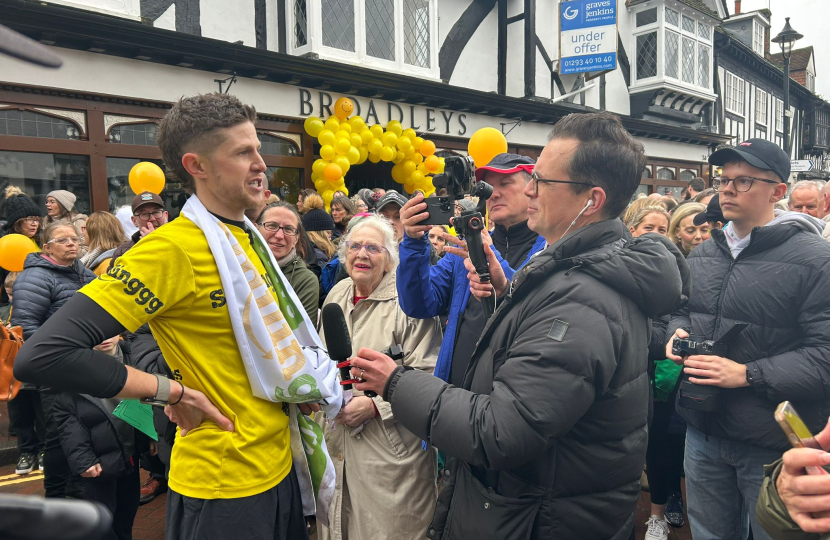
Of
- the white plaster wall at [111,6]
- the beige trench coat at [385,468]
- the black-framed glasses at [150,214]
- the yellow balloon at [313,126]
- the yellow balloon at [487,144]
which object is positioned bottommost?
the beige trench coat at [385,468]

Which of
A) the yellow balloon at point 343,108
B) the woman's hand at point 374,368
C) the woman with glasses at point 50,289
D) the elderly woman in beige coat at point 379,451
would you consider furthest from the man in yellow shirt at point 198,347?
the yellow balloon at point 343,108

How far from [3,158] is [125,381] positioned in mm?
7407

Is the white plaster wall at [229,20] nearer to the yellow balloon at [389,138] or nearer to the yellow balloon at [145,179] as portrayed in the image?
the yellow balloon at [389,138]

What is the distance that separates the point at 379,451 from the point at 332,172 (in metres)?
6.66

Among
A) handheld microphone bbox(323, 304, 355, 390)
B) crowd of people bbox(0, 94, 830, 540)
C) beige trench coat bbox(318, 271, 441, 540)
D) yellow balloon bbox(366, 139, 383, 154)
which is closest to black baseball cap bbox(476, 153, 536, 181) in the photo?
crowd of people bbox(0, 94, 830, 540)

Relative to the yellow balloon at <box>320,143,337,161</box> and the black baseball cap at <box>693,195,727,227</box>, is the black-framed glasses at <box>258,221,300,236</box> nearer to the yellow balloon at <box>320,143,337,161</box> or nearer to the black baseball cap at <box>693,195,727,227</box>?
the black baseball cap at <box>693,195,727,227</box>

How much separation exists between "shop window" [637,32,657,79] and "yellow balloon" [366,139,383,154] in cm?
1129

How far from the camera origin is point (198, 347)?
1.79 m

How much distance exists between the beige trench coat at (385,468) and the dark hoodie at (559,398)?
98 centimetres

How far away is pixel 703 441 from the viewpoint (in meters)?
2.76

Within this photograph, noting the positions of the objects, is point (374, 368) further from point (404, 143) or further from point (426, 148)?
point (426, 148)

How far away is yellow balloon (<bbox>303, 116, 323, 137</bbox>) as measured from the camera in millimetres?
9617

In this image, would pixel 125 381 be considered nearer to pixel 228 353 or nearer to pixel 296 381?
pixel 228 353

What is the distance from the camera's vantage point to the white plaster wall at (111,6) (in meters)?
7.45
